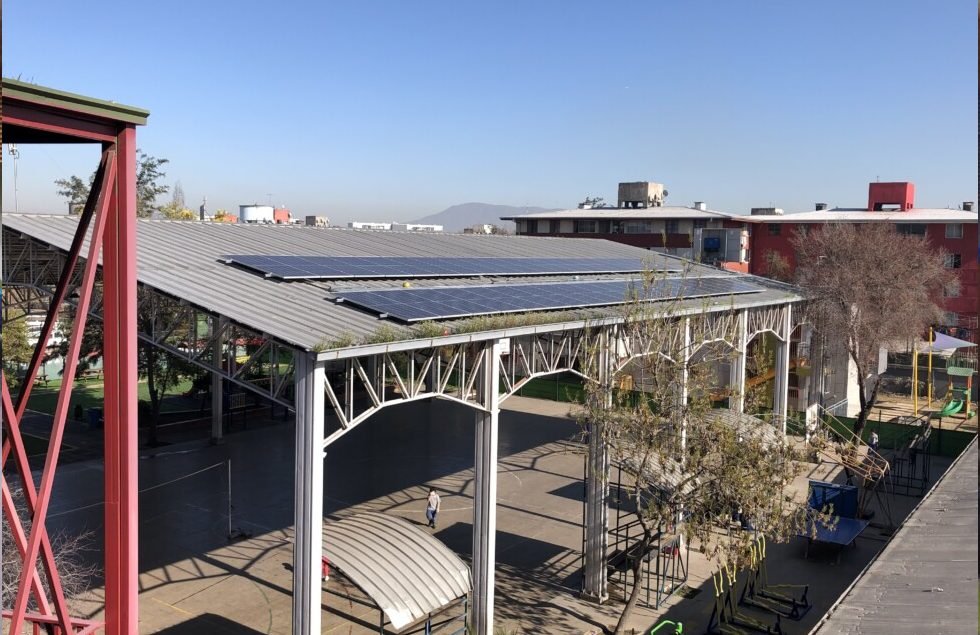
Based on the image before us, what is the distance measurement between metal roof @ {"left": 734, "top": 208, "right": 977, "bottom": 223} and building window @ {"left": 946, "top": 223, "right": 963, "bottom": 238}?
36 centimetres

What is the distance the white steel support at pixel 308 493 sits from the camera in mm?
12953

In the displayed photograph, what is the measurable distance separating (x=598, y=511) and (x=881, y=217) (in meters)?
48.9

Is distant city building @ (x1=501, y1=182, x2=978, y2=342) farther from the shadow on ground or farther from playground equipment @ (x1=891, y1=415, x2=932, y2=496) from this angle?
the shadow on ground

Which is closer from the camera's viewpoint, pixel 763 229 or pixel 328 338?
pixel 328 338

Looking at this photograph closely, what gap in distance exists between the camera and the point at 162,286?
606 inches

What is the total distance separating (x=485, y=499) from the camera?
16516mm

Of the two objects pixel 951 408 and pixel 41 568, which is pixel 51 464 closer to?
pixel 41 568

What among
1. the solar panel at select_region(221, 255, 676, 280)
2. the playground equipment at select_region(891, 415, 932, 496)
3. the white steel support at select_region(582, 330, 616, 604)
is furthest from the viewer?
the playground equipment at select_region(891, 415, 932, 496)

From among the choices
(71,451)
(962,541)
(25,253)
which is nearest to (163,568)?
(25,253)

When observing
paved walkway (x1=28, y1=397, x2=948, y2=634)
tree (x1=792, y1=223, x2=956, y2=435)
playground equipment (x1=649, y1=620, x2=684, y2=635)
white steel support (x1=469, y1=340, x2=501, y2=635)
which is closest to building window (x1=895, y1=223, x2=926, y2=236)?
tree (x1=792, y1=223, x2=956, y2=435)

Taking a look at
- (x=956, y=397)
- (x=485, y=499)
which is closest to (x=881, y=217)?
(x=956, y=397)

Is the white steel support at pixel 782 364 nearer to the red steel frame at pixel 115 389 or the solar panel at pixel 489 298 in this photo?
the solar panel at pixel 489 298

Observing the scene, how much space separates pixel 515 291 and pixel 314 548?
30.6 ft

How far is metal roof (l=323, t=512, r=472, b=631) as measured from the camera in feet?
46.9
